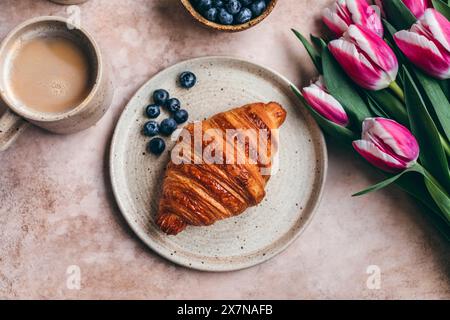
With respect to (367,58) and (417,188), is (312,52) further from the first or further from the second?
(417,188)

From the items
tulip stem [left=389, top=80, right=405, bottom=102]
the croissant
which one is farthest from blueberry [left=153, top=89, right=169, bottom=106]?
tulip stem [left=389, top=80, right=405, bottom=102]

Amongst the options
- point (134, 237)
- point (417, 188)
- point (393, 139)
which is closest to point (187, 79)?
point (134, 237)

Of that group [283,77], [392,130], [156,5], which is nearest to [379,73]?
[392,130]

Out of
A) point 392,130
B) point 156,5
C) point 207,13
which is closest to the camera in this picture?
point 392,130

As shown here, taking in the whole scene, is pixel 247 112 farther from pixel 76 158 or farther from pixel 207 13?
pixel 76 158

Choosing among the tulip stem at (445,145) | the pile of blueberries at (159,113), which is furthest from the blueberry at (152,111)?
the tulip stem at (445,145)
